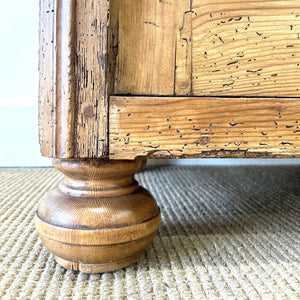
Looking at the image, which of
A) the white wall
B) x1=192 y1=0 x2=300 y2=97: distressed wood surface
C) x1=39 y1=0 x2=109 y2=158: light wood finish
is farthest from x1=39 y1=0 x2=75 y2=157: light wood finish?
the white wall

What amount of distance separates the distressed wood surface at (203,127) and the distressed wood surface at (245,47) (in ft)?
0.06

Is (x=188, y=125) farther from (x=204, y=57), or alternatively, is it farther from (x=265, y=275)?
(x=265, y=275)

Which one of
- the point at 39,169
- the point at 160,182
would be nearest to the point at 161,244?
the point at 160,182

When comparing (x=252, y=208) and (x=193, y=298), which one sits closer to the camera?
(x=193, y=298)

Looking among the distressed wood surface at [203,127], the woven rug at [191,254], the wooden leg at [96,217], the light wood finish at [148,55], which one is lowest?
the woven rug at [191,254]

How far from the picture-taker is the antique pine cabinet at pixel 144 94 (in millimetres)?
365

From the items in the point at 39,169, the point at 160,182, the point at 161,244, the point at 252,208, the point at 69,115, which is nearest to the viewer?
the point at 69,115

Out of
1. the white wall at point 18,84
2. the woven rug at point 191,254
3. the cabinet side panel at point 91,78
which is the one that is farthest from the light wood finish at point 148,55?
the white wall at point 18,84

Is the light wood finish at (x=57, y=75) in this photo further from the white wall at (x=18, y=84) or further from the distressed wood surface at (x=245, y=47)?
the white wall at (x=18, y=84)

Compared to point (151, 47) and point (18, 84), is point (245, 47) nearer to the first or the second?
point (151, 47)

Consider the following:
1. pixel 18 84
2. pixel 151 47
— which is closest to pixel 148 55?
pixel 151 47

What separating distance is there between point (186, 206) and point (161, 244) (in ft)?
0.72

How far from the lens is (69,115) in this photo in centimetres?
36

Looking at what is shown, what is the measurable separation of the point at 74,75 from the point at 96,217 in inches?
5.9
